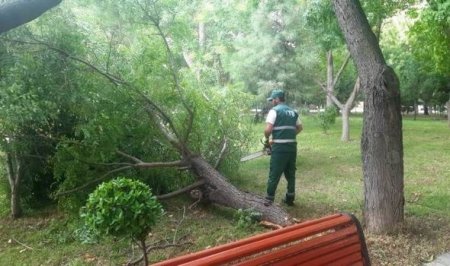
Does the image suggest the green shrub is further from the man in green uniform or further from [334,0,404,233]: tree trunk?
[334,0,404,233]: tree trunk

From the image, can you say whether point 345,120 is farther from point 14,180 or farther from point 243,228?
point 14,180

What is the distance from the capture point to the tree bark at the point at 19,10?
2855mm

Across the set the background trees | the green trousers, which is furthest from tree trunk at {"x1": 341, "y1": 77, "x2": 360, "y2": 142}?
the green trousers

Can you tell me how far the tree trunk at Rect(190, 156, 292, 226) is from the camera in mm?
6285

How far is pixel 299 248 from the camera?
8.96 ft

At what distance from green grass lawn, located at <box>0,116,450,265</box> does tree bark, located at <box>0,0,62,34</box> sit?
3458 mm

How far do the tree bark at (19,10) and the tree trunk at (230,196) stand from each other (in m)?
4.40

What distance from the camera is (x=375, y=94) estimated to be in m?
5.15

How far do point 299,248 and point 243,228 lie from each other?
353 cm

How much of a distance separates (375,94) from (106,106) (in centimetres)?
407

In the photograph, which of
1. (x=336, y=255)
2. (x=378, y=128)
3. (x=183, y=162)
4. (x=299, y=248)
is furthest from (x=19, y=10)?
(x=183, y=162)

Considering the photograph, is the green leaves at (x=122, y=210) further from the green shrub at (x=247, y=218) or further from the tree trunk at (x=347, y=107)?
the tree trunk at (x=347, y=107)

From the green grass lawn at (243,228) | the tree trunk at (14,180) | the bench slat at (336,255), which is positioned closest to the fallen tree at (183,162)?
the green grass lawn at (243,228)

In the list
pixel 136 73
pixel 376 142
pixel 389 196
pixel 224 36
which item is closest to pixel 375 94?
pixel 376 142
